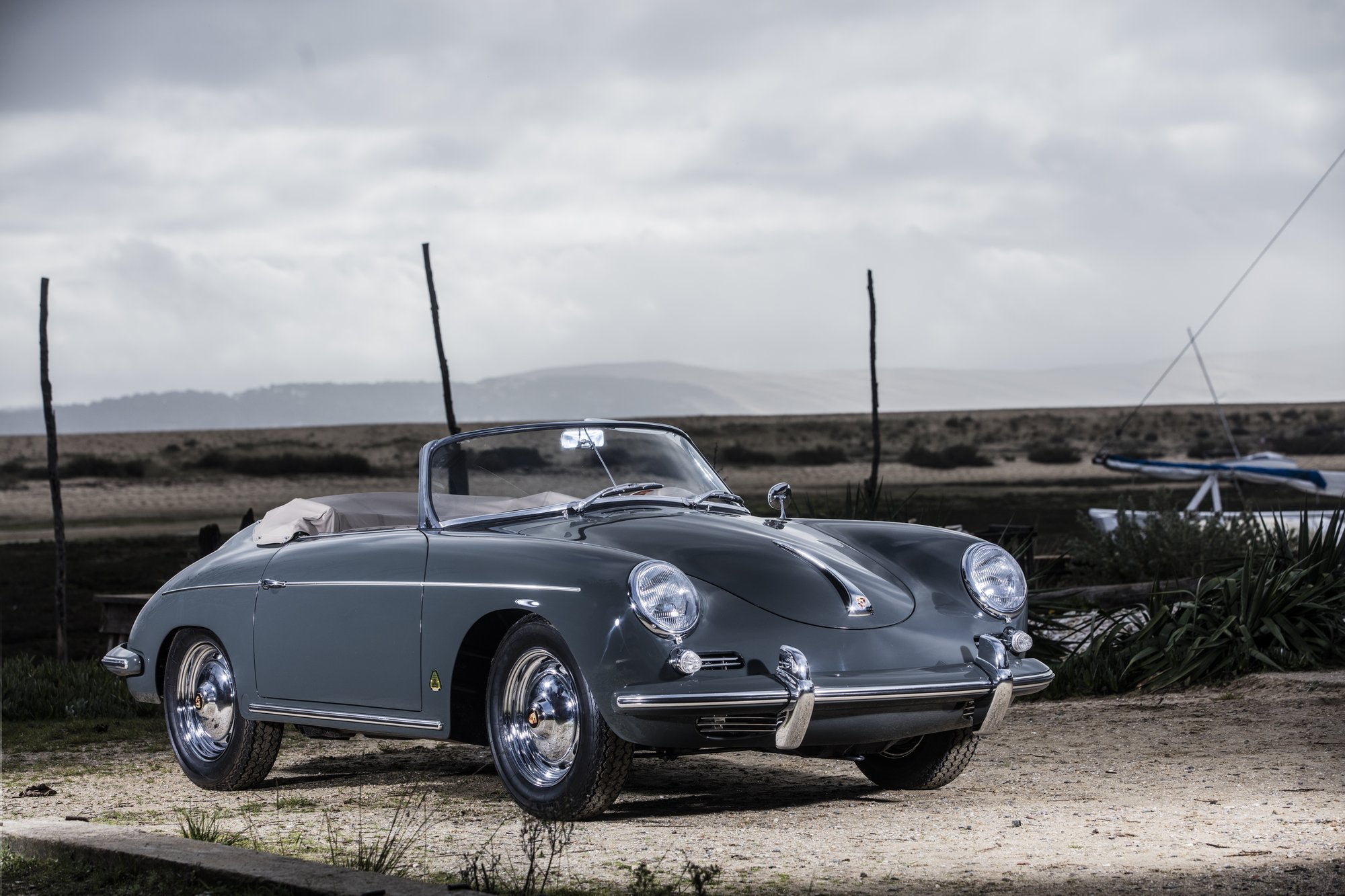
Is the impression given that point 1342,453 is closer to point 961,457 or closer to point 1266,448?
point 1266,448

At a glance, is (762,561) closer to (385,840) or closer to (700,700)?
(700,700)

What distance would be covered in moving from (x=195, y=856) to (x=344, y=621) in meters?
1.64

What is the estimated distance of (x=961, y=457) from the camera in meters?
68.9

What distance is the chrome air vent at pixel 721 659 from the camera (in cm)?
537

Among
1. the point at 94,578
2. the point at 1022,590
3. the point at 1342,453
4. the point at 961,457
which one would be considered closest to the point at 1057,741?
the point at 1022,590

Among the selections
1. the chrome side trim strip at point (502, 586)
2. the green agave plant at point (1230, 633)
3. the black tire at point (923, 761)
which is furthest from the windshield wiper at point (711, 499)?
the green agave plant at point (1230, 633)

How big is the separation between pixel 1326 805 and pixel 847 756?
1.85 metres

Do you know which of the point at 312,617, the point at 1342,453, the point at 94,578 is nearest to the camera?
the point at 312,617

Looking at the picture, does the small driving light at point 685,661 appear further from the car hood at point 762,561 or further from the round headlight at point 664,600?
the car hood at point 762,561

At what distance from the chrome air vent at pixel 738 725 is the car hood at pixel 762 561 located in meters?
0.41

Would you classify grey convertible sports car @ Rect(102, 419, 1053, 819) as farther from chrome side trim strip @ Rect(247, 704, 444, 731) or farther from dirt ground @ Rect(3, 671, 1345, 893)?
dirt ground @ Rect(3, 671, 1345, 893)

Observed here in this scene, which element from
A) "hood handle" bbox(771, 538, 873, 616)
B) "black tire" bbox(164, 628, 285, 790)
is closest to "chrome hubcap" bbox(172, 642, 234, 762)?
"black tire" bbox(164, 628, 285, 790)

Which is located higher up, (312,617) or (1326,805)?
(312,617)

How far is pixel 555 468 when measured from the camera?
7020mm
